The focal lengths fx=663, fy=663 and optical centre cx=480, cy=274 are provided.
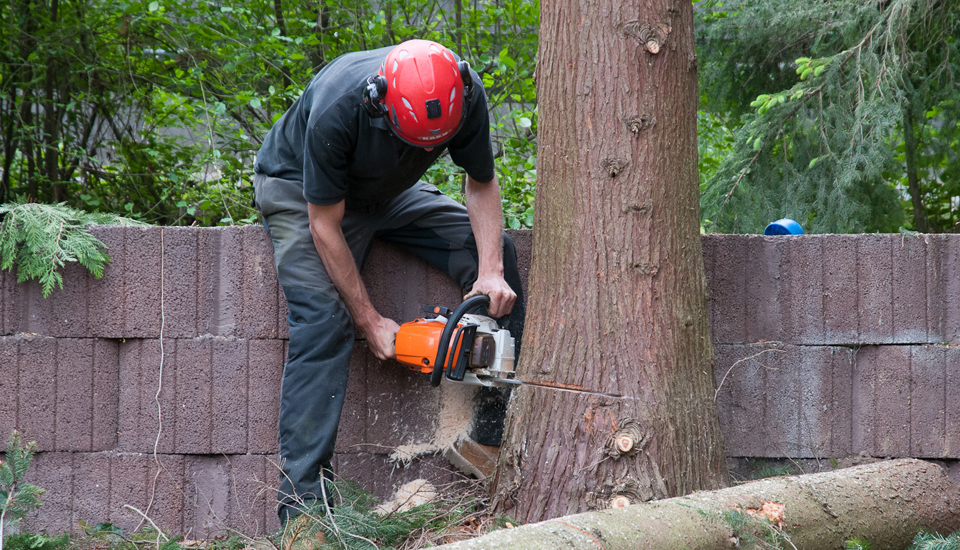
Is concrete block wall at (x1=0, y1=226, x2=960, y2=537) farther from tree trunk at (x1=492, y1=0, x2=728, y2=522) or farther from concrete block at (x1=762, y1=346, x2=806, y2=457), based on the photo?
tree trunk at (x1=492, y1=0, x2=728, y2=522)

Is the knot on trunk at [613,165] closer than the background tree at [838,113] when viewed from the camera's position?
Yes

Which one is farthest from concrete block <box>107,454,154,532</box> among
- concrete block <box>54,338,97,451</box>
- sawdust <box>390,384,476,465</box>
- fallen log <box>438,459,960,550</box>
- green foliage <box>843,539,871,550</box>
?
green foliage <box>843,539,871,550</box>

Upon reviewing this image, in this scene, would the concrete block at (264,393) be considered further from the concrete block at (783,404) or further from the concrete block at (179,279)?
the concrete block at (783,404)

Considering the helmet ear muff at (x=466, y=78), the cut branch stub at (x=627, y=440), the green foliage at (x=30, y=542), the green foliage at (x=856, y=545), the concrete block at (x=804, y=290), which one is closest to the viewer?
the green foliage at (x=856, y=545)

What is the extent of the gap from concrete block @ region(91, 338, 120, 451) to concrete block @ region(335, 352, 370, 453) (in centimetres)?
96

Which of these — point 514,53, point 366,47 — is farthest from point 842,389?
point 366,47

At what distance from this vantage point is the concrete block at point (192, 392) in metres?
2.85

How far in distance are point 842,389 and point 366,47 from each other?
434 cm

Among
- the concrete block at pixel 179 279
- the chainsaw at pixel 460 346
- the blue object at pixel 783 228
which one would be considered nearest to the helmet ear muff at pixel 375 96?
the chainsaw at pixel 460 346

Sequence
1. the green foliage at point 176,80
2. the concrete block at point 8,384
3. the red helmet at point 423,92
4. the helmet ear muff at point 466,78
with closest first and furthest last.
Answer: the red helmet at point 423,92
the helmet ear muff at point 466,78
the concrete block at point 8,384
the green foliage at point 176,80

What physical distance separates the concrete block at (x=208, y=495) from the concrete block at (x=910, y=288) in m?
2.96

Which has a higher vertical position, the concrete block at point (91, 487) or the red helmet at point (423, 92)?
the red helmet at point (423, 92)

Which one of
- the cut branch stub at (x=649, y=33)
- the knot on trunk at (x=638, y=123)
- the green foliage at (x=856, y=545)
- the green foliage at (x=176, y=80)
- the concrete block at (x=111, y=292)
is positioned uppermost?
the green foliage at (x=176, y=80)

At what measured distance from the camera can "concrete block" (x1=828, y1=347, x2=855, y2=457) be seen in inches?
113
